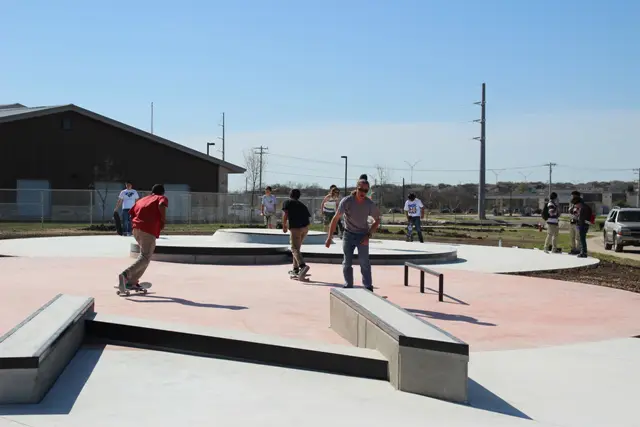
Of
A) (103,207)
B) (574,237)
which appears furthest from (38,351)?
(103,207)

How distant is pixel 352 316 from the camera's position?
23.4ft

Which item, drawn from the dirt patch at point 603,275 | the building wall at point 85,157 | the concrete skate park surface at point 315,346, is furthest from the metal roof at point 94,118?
the dirt patch at point 603,275

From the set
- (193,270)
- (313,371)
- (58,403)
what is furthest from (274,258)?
(58,403)

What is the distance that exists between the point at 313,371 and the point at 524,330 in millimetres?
3541

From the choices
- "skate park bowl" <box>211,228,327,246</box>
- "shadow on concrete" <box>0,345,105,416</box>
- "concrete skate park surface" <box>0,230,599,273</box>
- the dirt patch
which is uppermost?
"skate park bowl" <box>211,228,327,246</box>

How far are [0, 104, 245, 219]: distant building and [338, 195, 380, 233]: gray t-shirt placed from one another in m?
33.2

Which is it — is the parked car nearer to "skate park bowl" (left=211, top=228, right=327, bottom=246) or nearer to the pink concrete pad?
"skate park bowl" (left=211, top=228, right=327, bottom=246)

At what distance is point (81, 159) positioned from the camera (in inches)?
1754

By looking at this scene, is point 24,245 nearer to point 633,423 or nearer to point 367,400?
point 367,400

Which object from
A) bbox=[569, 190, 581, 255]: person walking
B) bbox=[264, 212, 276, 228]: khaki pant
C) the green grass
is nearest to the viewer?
bbox=[569, 190, 581, 255]: person walking

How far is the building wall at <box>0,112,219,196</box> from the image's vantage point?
1667 inches

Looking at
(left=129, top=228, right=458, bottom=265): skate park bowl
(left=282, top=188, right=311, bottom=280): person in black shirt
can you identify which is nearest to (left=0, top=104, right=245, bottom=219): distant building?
(left=129, top=228, right=458, bottom=265): skate park bowl

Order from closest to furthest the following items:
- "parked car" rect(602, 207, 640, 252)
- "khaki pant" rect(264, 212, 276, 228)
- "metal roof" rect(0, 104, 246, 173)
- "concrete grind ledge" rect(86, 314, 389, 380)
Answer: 1. "concrete grind ledge" rect(86, 314, 389, 380)
2. "khaki pant" rect(264, 212, 276, 228)
3. "parked car" rect(602, 207, 640, 252)
4. "metal roof" rect(0, 104, 246, 173)

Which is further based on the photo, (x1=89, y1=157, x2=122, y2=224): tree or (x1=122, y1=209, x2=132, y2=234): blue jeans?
(x1=89, y1=157, x2=122, y2=224): tree
